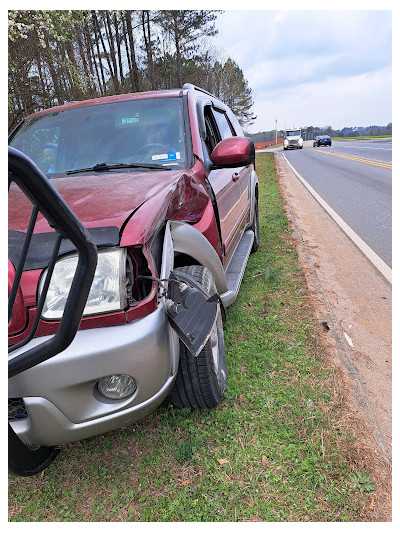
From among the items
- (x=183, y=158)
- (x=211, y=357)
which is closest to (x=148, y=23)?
(x=183, y=158)

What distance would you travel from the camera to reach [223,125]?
13.9 feet

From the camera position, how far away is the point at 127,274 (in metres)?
1.71

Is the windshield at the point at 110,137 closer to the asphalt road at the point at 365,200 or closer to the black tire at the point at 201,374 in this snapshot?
the black tire at the point at 201,374

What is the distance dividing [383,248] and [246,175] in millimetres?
2307

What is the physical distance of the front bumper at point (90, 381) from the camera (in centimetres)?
152

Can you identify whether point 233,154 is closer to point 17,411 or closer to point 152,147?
point 152,147

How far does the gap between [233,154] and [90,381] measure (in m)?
1.91

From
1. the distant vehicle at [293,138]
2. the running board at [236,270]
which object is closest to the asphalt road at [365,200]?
the running board at [236,270]

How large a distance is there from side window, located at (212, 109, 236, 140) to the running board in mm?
1176

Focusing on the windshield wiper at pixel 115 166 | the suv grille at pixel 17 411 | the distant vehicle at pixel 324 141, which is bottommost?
the suv grille at pixel 17 411

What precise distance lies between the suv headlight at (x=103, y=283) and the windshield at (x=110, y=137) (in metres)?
1.29

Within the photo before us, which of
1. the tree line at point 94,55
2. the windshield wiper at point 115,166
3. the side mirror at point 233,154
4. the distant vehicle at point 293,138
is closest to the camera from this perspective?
the windshield wiper at point 115,166

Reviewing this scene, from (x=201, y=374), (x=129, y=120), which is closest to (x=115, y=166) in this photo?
(x=129, y=120)

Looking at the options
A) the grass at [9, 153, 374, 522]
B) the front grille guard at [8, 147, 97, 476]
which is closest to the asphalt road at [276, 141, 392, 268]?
the grass at [9, 153, 374, 522]
